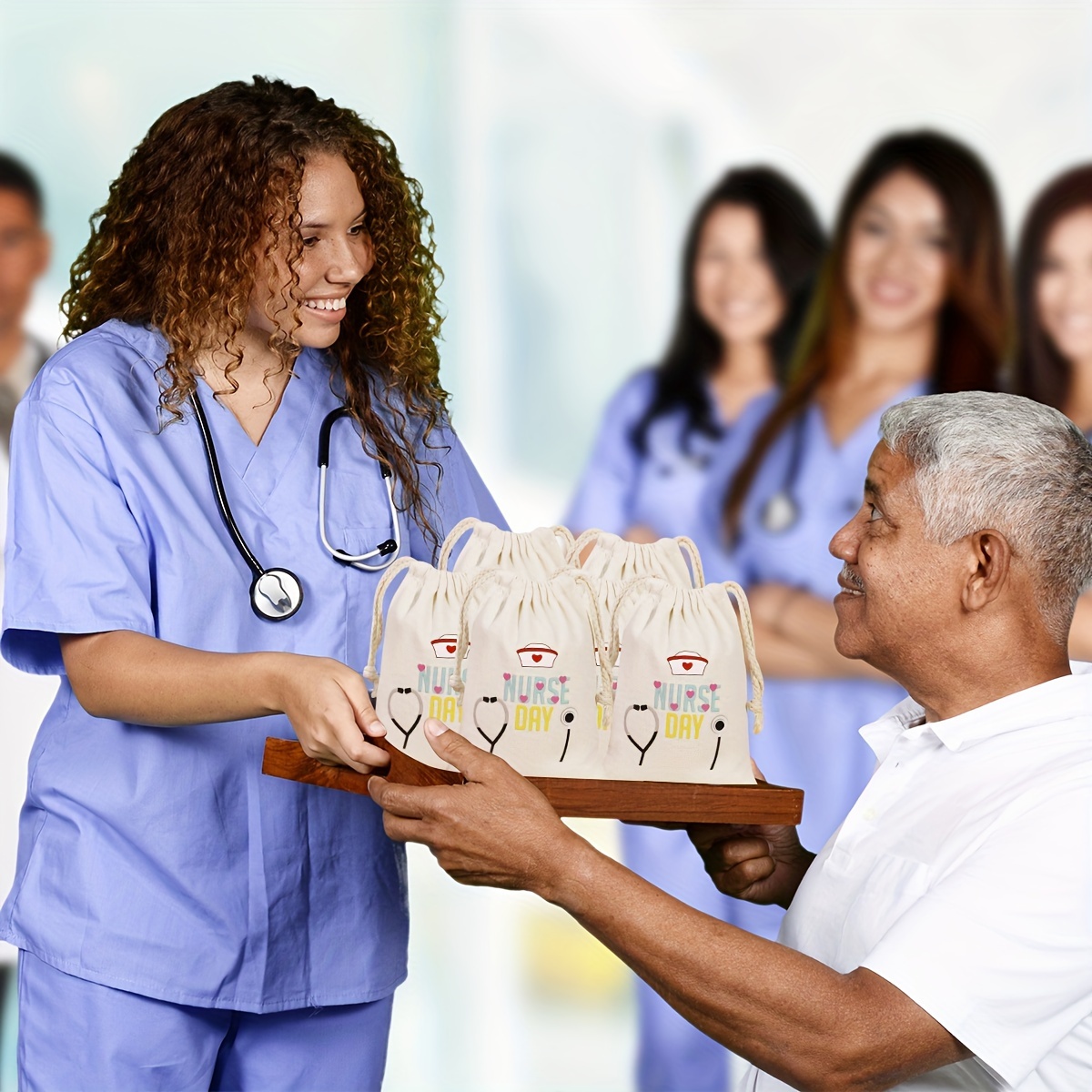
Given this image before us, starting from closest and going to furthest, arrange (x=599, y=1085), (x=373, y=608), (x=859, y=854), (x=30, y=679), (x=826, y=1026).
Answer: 1. (x=826, y=1026)
2. (x=859, y=854)
3. (x=373, y=608)
4. (x=30, y=679)
5. (x=599, y=1085)

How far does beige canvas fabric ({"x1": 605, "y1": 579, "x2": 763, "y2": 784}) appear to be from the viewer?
1431 mm

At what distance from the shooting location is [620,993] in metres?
3.13

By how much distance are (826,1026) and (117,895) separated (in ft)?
2.62

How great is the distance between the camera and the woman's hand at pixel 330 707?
123 centimetres

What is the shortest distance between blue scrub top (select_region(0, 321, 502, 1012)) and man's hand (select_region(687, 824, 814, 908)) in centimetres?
44

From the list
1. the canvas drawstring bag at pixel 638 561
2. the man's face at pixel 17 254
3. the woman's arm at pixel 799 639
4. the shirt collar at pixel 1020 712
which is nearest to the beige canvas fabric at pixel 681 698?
the canvas drawstring bag at pixel 638 561

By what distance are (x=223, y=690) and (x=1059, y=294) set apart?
2393 millimetres

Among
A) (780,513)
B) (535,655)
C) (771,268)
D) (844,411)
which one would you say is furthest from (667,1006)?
(535,655)

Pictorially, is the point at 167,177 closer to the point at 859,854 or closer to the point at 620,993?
the point at 859,854

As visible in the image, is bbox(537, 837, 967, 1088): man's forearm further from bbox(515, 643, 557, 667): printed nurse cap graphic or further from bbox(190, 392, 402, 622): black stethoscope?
bbox(190, 392, 402, 622): black stethoscope

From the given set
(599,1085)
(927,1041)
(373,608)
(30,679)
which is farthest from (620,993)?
(927,1041)

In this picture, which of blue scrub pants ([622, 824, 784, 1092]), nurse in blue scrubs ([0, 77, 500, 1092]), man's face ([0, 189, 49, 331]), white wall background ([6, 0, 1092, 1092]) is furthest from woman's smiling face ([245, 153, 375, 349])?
blue scrub pants ([622, 824, 784, 1092])

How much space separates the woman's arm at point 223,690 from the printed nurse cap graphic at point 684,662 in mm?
358

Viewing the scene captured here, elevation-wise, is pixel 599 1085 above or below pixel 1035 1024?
below
